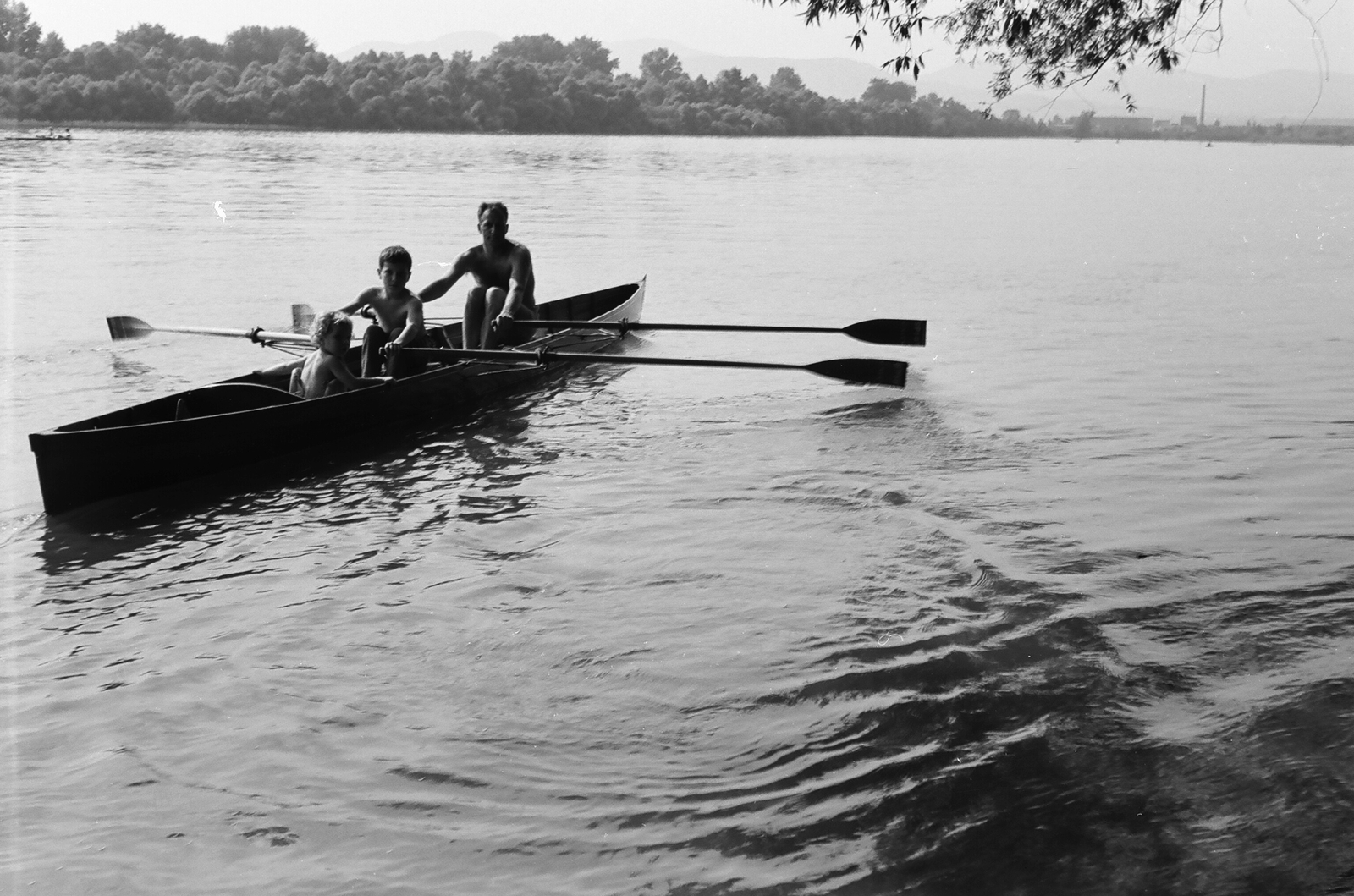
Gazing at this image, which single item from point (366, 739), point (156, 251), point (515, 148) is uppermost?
point (515, 148)

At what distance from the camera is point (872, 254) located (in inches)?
1067

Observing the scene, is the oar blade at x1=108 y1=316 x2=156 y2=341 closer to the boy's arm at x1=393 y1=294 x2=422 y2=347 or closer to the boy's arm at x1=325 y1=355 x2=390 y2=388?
the boy's arm at x1=393 y1=294 x2=422 y2=347

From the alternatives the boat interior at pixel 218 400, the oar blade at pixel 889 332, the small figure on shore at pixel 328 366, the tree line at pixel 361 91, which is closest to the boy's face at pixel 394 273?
the small figure on shore at pixel 328 366

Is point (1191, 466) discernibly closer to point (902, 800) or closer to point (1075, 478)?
point (1075, 478)

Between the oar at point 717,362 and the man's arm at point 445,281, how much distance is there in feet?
2.42

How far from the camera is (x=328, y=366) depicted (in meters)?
9.74

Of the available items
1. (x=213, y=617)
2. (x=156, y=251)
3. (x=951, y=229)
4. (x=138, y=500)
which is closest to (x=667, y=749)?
(x=213, y=617)

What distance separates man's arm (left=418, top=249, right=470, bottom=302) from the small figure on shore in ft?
6.03

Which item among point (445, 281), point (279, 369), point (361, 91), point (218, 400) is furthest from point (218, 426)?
point (361, 91)

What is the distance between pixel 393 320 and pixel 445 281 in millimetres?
1326

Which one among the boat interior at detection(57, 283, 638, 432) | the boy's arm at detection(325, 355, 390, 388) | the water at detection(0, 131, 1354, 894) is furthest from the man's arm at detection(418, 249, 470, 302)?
the boy's arm at detection(325, 355, 390, 388)

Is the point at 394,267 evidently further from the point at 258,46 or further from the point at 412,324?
the point at 258,46

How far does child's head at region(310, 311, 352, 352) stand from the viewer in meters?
9.46

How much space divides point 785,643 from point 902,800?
1.66 metres
